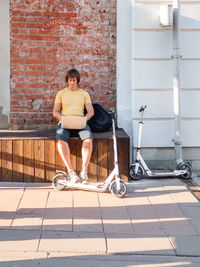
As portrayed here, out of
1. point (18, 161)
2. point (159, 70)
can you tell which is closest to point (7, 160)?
point (18, 161)

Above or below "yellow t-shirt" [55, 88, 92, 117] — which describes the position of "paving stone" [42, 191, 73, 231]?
below

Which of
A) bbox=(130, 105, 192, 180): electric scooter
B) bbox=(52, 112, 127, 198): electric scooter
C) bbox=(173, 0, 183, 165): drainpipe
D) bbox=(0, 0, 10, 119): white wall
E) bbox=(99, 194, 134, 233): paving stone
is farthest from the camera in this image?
bbox=(0, 0, 10, 119): white wall

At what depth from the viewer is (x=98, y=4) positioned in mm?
7070

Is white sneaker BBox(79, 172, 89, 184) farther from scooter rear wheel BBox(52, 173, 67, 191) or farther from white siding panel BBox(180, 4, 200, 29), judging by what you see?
white siding panel BBox(180, 4, 200, 29)

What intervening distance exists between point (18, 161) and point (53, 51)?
1.97 metres

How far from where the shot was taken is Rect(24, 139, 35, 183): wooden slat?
20.1 feet

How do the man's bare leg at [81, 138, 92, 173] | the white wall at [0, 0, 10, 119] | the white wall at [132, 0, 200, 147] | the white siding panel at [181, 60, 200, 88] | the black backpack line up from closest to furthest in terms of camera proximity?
the man's bare leg at [81, 138, 92, 173], the black backpack, the white wall at [132, 0, 200, 147], the white siding panel at [181, 60, 200, 88], the white wall at [0, 0, 10, 119]

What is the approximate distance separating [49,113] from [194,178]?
250cm

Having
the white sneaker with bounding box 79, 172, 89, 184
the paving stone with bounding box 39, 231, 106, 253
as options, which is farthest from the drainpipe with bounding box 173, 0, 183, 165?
the paving stone with bounding box 39, 231, 106, 253

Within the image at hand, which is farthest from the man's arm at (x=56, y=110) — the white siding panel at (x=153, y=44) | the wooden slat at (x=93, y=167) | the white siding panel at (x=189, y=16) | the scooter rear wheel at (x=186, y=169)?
the white siding panel at (x=189, y=16)

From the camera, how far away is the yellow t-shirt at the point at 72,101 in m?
6.25

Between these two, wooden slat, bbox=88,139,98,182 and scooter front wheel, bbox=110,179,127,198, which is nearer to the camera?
scooter front wheel, bbox=110,179,127,198

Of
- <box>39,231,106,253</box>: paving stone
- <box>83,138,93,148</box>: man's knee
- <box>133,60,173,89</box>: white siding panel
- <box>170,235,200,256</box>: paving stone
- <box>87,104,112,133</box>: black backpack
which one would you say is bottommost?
<box>170,235,200,256</box>: paving stone

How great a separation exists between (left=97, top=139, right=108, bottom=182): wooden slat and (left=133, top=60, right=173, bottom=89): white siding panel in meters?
1.29
